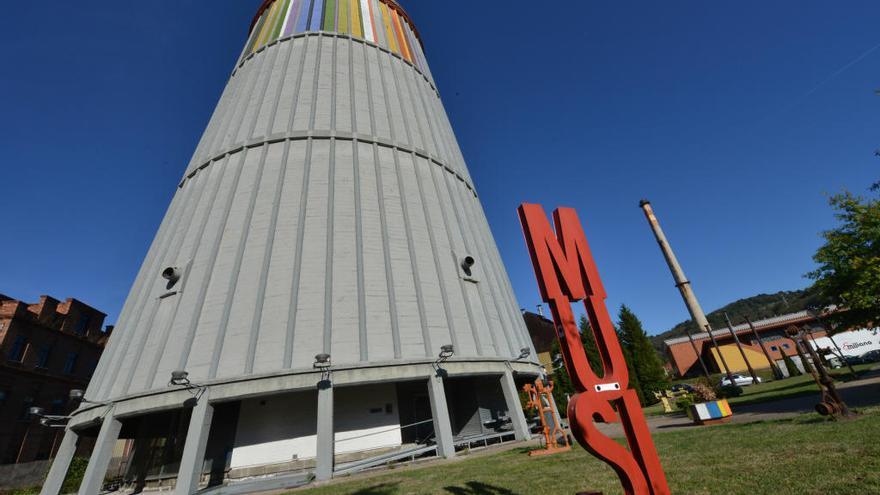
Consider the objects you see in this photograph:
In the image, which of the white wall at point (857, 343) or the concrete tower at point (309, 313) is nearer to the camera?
the concrete tower at point (309, 313)

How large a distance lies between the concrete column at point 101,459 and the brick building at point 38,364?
78.9 ft

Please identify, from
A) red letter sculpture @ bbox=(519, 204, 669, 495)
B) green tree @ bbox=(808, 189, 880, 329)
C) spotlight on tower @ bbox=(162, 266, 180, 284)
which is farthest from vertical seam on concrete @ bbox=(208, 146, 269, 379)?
green tree @ bbox=(808, 189, 880, 329)

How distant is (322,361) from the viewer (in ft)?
35.0

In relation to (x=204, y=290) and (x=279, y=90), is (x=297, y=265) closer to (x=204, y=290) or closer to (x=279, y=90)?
(x=204, y=290)

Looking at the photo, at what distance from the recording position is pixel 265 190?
51.1 feet

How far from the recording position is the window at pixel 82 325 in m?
34.5

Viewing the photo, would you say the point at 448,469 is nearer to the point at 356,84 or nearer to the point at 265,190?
the point at 265,190

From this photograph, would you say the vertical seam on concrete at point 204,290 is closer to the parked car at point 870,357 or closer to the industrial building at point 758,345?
the parked car at point 870,357

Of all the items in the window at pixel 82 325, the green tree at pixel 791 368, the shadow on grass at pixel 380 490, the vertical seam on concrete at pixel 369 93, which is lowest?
the shadow on grass at pixel 380 490

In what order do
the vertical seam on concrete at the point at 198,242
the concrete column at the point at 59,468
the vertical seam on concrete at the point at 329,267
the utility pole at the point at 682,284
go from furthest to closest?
the utility pole at the point at 682,284 → the vertical seam on concrete at the point at 329,267 → the vertical seam on concrete at the point at 198,242 → the concrete column at the point at 59,468

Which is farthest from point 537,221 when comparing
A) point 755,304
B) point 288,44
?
point 755,304

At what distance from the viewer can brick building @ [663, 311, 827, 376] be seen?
4606cm

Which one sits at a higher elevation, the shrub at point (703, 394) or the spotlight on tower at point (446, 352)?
the spotlight on tower at point (446, 352)

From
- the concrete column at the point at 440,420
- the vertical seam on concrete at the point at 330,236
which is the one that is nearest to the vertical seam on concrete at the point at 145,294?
Result: the vertical seam on concrete at the point at 330,236
